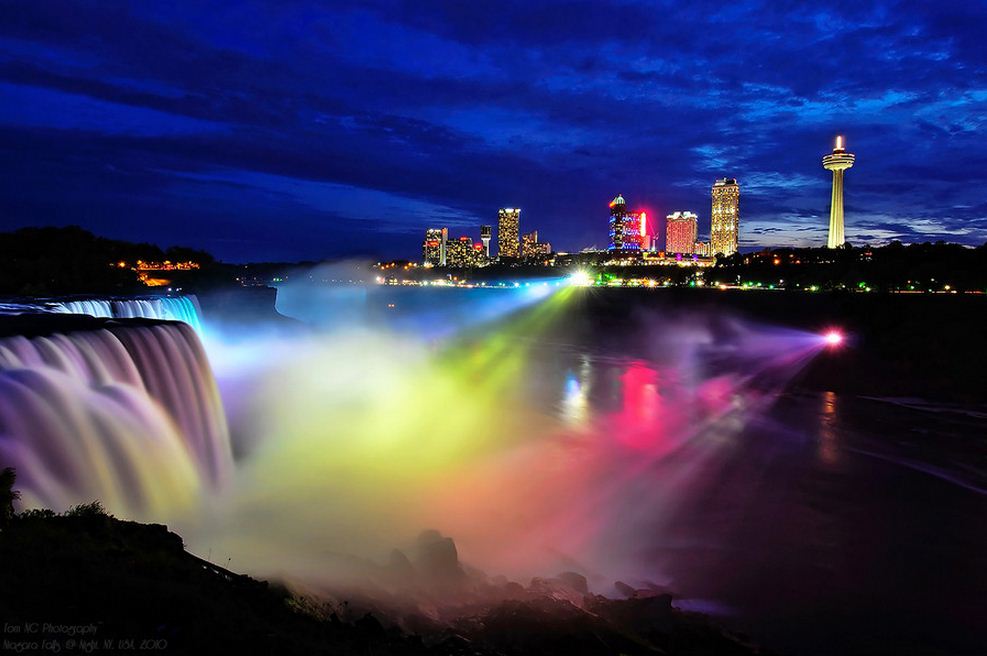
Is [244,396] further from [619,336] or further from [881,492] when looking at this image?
[619,336]

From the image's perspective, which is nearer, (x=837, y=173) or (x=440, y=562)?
(x=440, y=562)

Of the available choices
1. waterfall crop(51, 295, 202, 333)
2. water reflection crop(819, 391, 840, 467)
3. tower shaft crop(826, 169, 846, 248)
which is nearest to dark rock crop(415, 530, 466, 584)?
water reflection crop(819, 391, 840, 467)

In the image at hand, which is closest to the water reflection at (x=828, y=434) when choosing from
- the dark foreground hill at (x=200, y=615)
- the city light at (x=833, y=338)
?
the dark foreground hill at (x=200, y=615)

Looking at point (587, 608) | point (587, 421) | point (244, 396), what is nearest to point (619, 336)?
point (587, 421)

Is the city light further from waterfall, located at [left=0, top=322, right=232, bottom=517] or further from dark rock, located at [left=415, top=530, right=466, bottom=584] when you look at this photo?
waterfall, located at [left=0, top=322, right=232, bottom=517]

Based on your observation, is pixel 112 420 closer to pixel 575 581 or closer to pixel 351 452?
pixel 351 452

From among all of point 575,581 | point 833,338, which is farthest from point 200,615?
point 833,338
